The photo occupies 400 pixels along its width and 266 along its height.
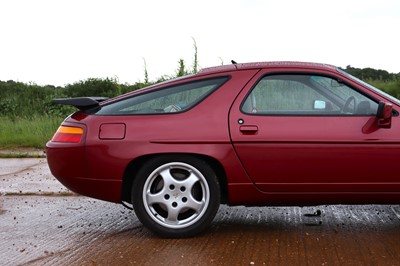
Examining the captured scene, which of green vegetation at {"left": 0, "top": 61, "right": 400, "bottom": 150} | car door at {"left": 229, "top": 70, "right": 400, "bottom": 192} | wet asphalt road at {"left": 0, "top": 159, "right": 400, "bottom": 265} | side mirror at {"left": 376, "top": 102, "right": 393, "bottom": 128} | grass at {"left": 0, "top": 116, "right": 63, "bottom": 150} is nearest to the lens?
wet asphalt road at {"left": 0, "top": 159, "right": 400, "bottom": 265}

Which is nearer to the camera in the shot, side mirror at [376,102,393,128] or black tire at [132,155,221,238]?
side mirror at [376,102,393,128]

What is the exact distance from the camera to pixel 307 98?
5.23 m

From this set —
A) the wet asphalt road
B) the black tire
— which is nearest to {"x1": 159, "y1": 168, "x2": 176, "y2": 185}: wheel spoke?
the black tire

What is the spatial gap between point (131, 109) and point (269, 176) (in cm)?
128

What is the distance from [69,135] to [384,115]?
2583 millimetres

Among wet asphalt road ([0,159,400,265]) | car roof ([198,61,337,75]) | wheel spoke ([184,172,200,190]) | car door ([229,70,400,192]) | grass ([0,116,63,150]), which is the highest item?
car roof ([198,61,337,75])

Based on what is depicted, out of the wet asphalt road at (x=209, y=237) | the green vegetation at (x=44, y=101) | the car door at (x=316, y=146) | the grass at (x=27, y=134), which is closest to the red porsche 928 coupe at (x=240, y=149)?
the car door at (x=316, y=146)

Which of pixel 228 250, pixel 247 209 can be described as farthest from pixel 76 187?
pixel 247 209

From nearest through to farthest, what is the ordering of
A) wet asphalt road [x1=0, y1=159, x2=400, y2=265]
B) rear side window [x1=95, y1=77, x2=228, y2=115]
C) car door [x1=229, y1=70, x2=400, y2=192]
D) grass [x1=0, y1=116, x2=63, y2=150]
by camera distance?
1. wet asphalt road [x1=0, y1=159, x2=400, y2=265]
2. car door [x1=229, y1=70, x2=400, y2=192]
3. rear side window [x1=95, y1=77, x2=228, y2=115]
4. grass [x1=0, y1=116, x2=63, y2=150]

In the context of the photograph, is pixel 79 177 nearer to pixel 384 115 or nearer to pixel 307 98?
pixel 307 98

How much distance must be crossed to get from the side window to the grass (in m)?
7.04

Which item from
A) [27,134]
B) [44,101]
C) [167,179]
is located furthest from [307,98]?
[44,101]

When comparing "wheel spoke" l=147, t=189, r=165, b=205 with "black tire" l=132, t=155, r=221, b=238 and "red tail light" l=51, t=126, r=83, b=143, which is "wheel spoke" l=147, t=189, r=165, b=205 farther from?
"red tail light" l=51, t=126, r=83, b=143

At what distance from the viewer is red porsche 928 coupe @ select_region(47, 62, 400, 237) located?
5.04m
